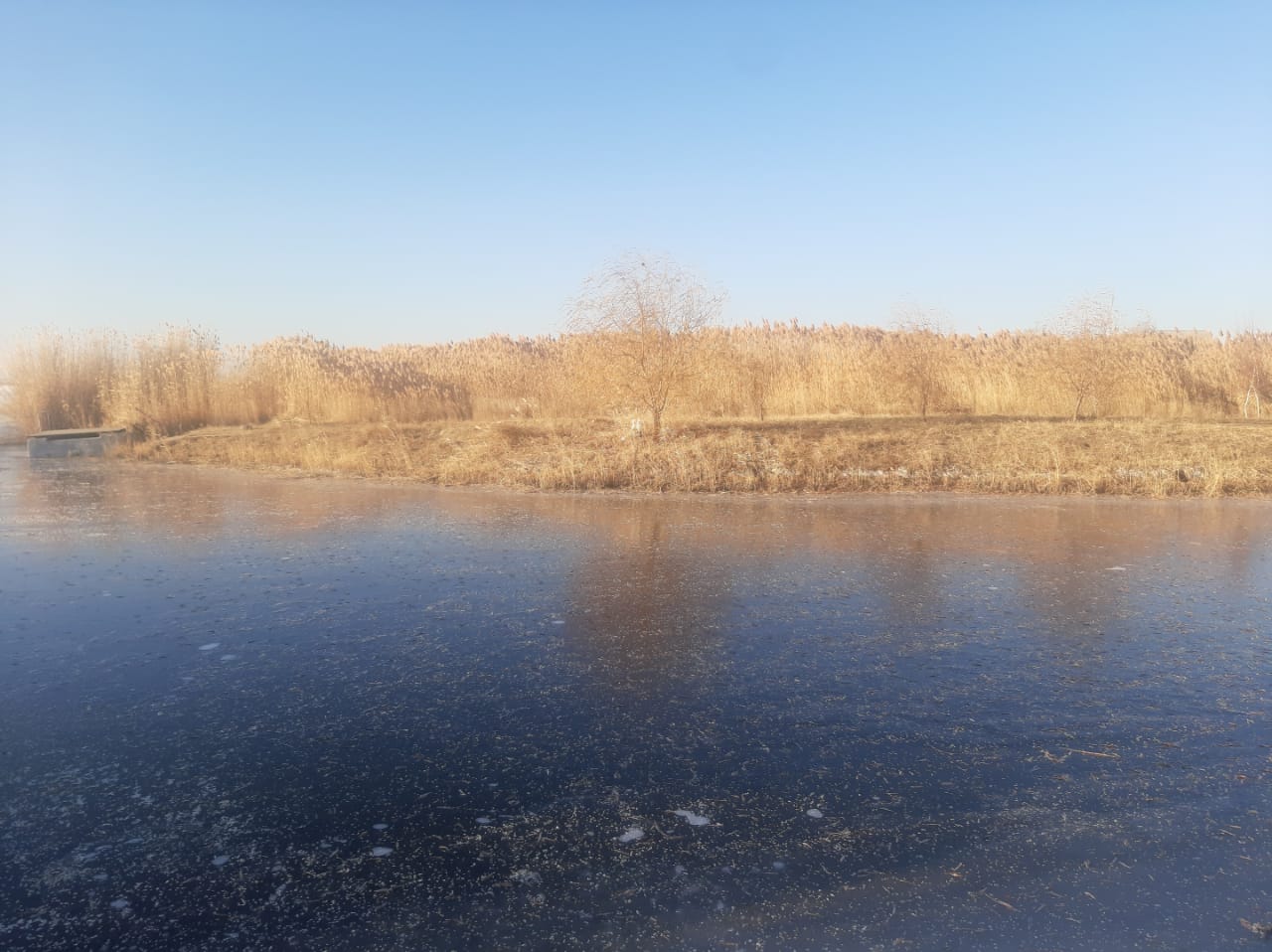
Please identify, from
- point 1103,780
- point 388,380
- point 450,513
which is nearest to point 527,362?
point 388,380

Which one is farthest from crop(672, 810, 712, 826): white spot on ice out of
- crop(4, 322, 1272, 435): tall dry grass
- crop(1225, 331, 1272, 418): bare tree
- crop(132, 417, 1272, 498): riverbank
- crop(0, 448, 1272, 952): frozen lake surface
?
crop(1225, 331, 1272, 418): bare tree

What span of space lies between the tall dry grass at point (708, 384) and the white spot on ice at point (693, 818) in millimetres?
15209

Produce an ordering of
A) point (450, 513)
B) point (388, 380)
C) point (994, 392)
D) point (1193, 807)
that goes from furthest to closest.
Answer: point (388, 380)
point (994, 392)
point (450, 513)
point (1193, 807)

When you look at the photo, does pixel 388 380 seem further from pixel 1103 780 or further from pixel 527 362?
pixel 1103 780

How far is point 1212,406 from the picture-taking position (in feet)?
80.0

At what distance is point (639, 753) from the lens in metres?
4.45

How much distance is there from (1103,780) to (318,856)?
331 centimetres

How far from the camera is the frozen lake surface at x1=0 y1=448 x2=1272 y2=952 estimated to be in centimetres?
320

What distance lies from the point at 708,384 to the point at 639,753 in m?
16.2

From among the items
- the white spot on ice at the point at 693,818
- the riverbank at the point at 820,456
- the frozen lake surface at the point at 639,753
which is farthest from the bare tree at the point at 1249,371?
the white spot on ice at the point at 693,818

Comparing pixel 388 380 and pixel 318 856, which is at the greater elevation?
pixel 388 380

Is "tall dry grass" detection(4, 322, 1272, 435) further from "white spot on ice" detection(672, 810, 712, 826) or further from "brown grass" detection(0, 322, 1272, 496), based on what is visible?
"white spot on ice" detection(672, 810, 712, 826)

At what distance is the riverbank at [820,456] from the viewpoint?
49.0 ft

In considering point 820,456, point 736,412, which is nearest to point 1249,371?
point 736,412
